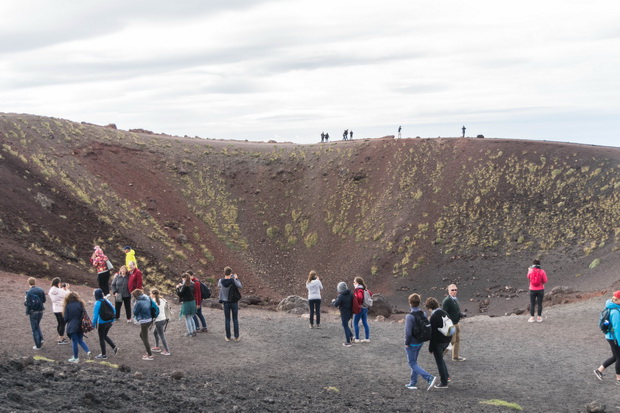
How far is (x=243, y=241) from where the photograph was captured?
48.2m

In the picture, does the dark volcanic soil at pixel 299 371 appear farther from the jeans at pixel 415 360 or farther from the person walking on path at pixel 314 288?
the person walking on path at pixel 314 288

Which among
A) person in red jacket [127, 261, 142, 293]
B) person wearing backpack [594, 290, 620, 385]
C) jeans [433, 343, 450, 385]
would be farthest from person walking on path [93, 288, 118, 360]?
person wearing backpack [594, 290, 620, 385]

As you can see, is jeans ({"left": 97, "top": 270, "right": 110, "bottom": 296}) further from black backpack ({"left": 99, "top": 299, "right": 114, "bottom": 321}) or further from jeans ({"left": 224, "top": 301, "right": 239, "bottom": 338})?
black backpack ({"left": 99, "top": 299, "right": 114, "bottom": 321})

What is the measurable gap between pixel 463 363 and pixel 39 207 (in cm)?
2847

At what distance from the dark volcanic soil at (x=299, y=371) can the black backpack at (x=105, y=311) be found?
3.87 feet

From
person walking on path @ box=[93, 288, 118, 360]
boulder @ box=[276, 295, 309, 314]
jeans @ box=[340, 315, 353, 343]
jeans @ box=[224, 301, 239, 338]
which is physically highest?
person walking on path @ box=[93, 288, 118, 360]

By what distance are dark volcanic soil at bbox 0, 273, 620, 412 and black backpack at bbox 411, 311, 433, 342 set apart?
138cm

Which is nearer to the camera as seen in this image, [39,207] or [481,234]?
[39,207]

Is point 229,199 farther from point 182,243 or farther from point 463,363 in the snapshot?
point 463,363

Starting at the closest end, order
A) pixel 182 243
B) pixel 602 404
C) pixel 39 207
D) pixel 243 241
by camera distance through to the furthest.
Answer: pixel 602 404 → pixel 39 207 → pixel 182 243 → pixel 243 241

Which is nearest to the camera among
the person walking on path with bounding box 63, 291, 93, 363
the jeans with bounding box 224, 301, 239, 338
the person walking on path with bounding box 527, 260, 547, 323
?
the person walking on path with bounding box 63, 291, 93, 363

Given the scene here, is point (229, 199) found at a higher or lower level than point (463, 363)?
higher

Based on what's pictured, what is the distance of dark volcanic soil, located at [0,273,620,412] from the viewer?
38.0 feet

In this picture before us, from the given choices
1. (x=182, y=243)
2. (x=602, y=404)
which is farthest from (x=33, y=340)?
(x=182, y=243)
